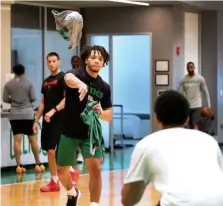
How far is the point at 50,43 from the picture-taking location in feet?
43.4

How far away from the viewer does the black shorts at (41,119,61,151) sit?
7824 millimetres

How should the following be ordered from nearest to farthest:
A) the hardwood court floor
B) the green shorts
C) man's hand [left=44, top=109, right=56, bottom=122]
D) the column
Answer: the green shorts → the hardwood court floor → man's hand [left=44, top=109, right=56, bottom=122] → the column

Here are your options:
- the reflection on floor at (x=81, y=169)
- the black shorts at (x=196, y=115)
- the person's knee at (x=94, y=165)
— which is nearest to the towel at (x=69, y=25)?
the person's knee at (x=94, y=165)

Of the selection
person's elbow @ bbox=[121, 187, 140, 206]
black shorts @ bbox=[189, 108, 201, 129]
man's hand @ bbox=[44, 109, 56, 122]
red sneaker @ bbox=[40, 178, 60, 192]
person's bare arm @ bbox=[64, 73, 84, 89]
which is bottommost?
red sneaker @ bbox=[40, 178, 60, 192]

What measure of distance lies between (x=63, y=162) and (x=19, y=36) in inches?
277

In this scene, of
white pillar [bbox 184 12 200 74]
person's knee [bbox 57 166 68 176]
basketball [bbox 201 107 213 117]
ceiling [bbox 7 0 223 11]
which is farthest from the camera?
white pillar [bbox 184 12 200 74]

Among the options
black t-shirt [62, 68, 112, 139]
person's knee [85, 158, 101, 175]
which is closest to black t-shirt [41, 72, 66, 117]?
black t-shirt [62, 68, 112, 139]

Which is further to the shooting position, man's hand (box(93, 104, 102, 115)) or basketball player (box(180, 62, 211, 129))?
basketball player (box(180, 62, 211, 129))

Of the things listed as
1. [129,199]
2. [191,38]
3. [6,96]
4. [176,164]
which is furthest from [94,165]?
[191,38]

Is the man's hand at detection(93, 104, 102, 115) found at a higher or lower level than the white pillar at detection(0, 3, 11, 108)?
lower

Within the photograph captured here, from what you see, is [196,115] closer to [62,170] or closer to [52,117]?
[52,117]

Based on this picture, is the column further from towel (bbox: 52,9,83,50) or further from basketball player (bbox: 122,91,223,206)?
basketball player (bbox: 122,91,223,206)

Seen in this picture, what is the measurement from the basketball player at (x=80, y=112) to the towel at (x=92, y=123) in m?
0.07

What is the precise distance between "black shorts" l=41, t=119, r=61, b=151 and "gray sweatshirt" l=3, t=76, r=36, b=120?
200cm
